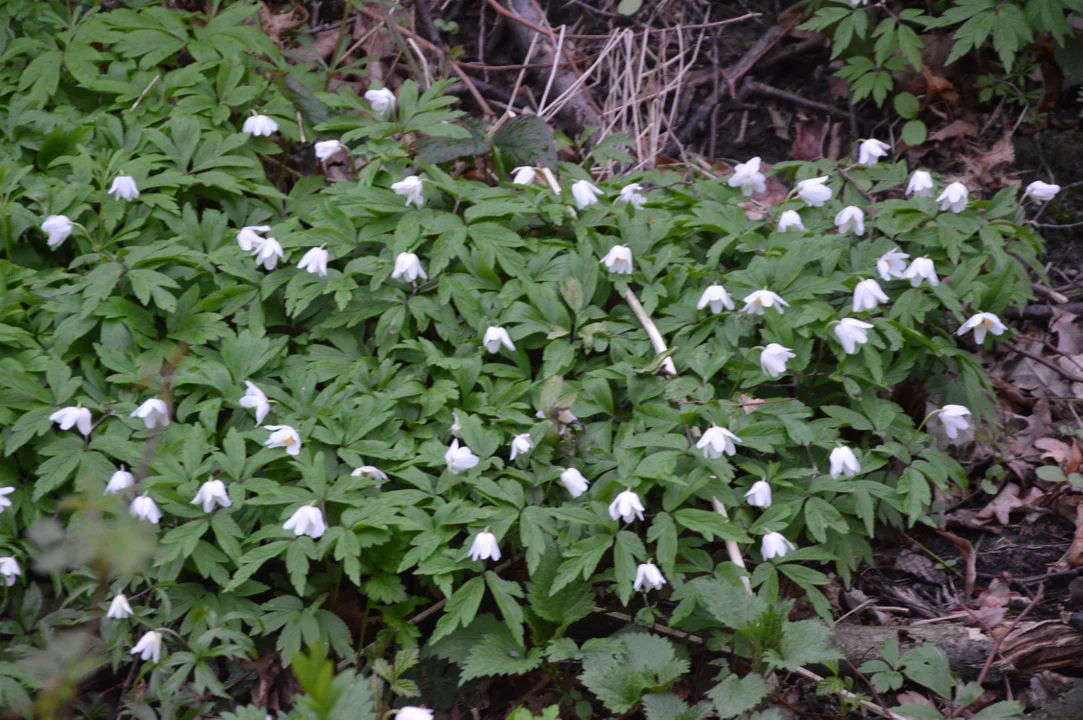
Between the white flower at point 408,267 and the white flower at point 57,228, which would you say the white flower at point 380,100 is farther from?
the white flower at point 57,228

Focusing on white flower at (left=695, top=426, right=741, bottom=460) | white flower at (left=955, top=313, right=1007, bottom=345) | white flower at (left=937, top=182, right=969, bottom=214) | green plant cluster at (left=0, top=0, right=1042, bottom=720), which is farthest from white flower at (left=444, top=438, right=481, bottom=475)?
white flower at (left=937, top=182, right=969, bottom=214)

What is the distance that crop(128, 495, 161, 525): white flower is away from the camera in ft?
7.95

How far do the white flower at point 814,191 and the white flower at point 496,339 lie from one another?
125 cm

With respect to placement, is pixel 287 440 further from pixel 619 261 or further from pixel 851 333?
pixel 851 333

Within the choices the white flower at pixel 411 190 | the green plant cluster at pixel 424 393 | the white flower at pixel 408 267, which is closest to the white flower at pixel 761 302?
the green plant cluster at pixel 424 393

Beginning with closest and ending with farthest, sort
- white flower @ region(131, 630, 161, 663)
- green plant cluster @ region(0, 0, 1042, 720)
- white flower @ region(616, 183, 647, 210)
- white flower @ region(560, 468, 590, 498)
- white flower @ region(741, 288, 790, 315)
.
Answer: white flower @ region(131, 630, 161, 663), green plant cluster @ region(0, 0, 1042, 720), white flower @ region(560, 468, 590, 498), white flower @ region(741, 288, 790, 315), white flower @ region(616, 183, 647, 210)

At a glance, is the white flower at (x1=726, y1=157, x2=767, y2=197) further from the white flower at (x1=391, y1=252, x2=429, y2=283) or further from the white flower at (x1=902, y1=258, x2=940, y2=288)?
the white flower at (x1=391, y1=252, x2=429, y2=283)

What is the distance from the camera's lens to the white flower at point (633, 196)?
3.39 m

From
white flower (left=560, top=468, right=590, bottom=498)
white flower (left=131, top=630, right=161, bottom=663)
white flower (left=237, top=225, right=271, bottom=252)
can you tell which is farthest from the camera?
white flower (left=237, top=225, right=271, bottom=252)

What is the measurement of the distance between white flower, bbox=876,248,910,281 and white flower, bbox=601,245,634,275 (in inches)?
33.2

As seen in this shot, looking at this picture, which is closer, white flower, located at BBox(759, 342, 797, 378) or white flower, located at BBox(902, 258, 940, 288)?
white flower, located at BBox(759, 342, 797, 378)

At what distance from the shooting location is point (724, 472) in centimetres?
266

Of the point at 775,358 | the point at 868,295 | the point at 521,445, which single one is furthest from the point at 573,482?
the point at 868,295

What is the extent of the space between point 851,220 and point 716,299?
25.7 inches
